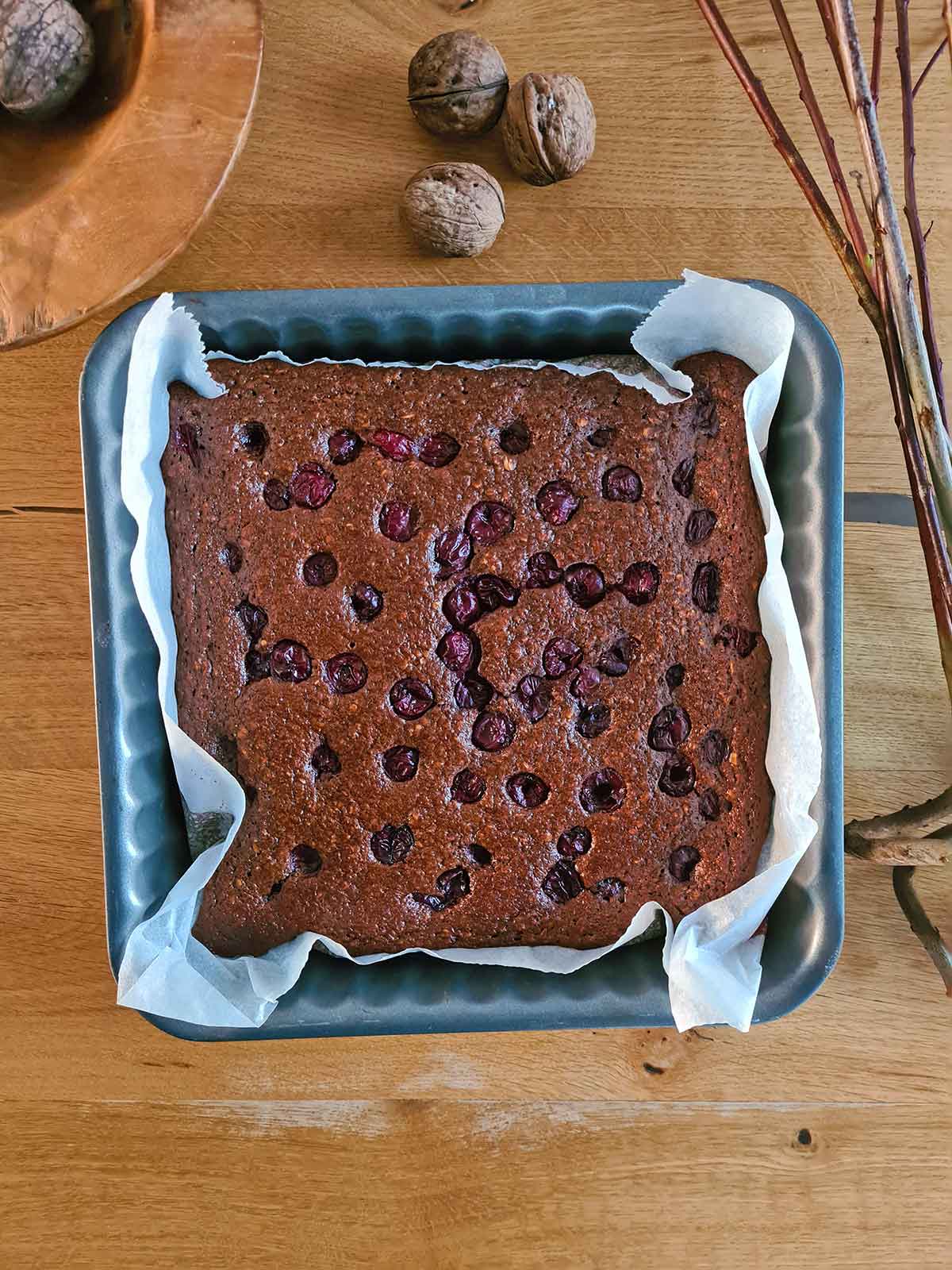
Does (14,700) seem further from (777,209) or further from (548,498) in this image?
(777,209)

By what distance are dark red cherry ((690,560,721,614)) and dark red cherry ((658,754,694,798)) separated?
0.57ft

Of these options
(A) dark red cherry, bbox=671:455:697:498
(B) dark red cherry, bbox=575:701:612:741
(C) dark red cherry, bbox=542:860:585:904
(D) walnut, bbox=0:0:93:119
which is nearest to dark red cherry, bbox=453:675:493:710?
(B) dark red cherry, bbox=575:701:612:741

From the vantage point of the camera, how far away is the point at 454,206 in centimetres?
124

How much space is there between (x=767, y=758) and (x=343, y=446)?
60 centimetres

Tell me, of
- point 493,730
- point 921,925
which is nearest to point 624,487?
A: point 493,730

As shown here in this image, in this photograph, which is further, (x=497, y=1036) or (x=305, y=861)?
(x=497, y=1036)

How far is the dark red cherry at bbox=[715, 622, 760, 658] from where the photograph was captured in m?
1.19

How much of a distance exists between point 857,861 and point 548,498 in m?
0.67

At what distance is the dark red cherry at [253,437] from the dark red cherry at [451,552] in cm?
24

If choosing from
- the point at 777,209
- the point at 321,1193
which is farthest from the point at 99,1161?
the point at 777,209

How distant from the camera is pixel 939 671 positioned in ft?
4.53

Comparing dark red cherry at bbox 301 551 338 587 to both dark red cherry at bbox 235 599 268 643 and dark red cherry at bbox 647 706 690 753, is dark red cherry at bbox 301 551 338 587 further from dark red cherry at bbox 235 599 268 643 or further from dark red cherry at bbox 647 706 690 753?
dark red cherry at bbox 647 706 690 753

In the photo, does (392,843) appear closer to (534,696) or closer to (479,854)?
(479,854)

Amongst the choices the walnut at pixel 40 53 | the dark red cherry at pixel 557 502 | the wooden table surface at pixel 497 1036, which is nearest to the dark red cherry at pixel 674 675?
the dark red cherry at pixel 557 502
